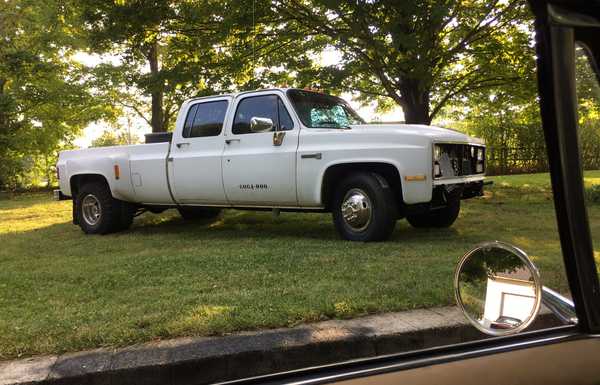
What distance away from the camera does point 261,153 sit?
6.68 meters

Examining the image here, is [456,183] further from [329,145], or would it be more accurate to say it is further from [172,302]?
[172,302]

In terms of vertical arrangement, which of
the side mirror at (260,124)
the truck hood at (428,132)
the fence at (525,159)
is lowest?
the fence at (525,159)

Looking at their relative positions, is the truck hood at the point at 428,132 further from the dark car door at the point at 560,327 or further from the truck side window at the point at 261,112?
the dark car door at the point at 560,327

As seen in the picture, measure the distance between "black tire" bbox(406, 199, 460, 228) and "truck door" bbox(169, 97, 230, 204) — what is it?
2.67m

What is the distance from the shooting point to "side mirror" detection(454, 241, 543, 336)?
1.06 metres

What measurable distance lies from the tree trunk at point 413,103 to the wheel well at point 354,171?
152 inches

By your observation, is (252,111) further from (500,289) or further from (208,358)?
(500,289)

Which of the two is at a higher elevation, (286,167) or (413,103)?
(413,103)

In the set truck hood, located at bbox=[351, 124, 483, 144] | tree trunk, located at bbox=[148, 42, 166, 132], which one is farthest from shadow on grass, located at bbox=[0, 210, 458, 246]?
tree trunk, located at bbox=[148, 42, 166, 132]

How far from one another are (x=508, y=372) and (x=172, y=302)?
3.07 metres

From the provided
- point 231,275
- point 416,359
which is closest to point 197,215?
point 231,275

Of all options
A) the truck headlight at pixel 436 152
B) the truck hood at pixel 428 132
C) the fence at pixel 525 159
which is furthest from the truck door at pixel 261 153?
the fence at pixel 525 159

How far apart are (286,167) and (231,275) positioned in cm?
216

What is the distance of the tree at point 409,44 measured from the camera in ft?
26.1
